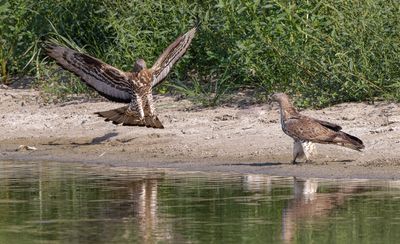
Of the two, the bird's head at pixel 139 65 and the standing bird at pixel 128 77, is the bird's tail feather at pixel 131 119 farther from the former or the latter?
the bird's head at pixel 139 65

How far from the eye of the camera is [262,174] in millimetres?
12344

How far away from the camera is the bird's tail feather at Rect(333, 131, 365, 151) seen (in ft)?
39.7

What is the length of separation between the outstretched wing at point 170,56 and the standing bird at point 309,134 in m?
2.71

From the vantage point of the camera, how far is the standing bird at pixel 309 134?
40.0 feet

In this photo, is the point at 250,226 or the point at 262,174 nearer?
the point at 250,226

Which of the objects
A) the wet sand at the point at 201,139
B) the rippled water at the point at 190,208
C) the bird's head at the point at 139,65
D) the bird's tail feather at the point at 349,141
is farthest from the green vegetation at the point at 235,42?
the rippled water at the point at 190,208

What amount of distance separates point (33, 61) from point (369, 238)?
956cm

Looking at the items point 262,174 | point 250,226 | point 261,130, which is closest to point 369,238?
point 250,226

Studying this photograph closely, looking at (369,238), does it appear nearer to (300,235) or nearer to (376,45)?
(300,235)

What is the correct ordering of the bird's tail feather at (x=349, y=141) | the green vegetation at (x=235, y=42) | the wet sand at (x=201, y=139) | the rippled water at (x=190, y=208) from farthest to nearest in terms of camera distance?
the green vegetation at (x=235, y=42) → the wet sand at (x=201, y=139) → the bird's tail feather at (x=349, y=141) → the rippled water at (x=190, y=208)

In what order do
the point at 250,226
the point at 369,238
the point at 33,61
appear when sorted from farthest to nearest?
the point at 33,61, the point at 250,226, the point at 369,238

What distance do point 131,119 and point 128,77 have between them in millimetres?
537

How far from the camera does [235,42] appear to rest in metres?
15.1

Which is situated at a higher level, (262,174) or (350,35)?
(350,35)
